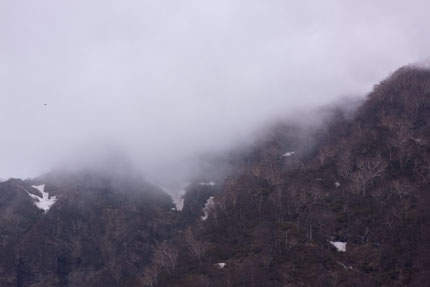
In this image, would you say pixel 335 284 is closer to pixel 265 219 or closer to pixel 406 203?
pixel 406 203

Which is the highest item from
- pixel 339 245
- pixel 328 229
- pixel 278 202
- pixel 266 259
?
pixel 278 202

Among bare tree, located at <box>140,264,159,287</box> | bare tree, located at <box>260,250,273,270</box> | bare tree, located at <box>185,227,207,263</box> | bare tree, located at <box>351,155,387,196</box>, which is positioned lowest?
bare tree, located at <box>140,264,159,287</box>

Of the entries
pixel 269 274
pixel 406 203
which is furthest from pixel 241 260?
pixel 406 203

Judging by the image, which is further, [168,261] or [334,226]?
[168,261]

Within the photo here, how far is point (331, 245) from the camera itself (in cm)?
14900

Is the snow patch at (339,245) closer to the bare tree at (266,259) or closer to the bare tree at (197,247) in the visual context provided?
the bare tree at (266,259)

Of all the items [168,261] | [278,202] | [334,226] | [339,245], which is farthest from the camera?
[278,202]

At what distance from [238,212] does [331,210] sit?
121 ft

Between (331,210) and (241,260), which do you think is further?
(331,210)

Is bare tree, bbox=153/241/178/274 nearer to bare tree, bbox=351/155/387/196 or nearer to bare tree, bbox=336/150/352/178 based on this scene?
bare tree, bbox=351/155/387/196

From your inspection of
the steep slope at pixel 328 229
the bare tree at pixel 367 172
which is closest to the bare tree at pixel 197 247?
the steep slope at pixel 328 229

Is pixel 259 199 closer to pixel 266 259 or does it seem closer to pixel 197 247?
pixel 197 247

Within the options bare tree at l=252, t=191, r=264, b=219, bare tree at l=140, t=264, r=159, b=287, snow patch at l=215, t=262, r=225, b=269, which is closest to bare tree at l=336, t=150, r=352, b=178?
bare tree at l=252, t=191, r=264, b=219

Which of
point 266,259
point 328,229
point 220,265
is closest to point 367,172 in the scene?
point 328,229
